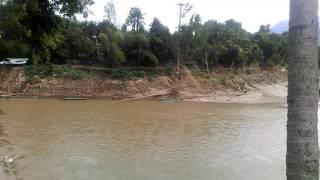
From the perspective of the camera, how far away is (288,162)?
8.92ft

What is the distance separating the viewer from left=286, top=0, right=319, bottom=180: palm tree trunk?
269cm

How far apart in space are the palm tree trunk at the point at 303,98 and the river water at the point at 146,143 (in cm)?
800

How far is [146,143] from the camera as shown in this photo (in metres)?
15.5

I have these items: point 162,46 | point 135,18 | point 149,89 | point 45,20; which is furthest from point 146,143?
point 135,18

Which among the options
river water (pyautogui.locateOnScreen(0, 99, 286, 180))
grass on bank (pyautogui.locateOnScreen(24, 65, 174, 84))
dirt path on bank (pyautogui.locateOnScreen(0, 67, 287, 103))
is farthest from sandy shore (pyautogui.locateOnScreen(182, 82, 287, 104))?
river water (pyautogui.locateOnScreen(0, 99, 286, 180))

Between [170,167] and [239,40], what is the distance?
34769 millimetres

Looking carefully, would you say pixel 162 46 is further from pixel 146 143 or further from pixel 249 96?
pixel 146 143

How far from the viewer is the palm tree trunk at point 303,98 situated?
106 inches

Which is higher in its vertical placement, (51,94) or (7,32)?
(7,32)

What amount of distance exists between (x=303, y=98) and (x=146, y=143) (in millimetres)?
12983

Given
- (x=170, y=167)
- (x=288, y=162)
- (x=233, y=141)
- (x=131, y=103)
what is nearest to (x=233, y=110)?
(x=131, y=103)

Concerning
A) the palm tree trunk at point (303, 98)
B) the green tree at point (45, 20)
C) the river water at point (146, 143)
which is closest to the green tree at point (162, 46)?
the river water at point (146, 143)

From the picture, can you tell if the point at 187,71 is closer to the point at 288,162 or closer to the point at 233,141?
the point at 233,141

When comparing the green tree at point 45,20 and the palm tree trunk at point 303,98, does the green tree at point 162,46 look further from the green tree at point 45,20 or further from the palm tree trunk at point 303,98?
the palm tree trunk at point 303,98
